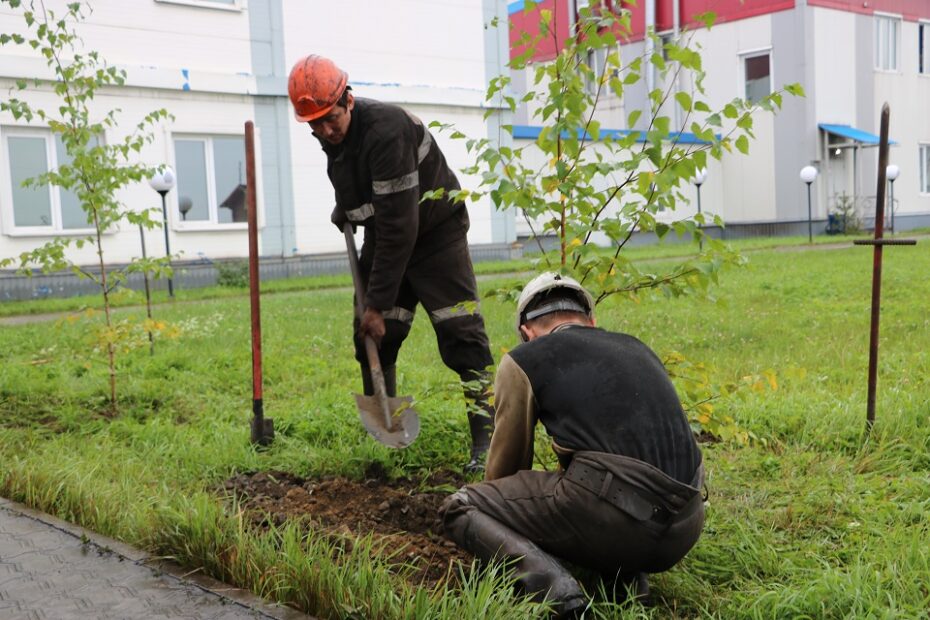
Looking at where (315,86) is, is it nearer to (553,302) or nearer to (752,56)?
(553,302)

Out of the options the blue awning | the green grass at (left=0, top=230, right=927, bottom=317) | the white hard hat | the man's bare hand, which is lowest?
the green grass at (left=0, top=230, right=927, bottom=317)

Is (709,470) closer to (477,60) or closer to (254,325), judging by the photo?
(254,325)

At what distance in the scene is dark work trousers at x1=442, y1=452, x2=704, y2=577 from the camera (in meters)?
3.05

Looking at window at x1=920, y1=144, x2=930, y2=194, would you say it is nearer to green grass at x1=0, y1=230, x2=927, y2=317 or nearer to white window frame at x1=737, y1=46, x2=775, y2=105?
white window frame at x1=737, y1=46, x2=775, y2=105

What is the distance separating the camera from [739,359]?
7.39 m

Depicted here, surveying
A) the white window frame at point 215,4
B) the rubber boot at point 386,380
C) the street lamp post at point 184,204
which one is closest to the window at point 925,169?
the white window frame at point 215,4

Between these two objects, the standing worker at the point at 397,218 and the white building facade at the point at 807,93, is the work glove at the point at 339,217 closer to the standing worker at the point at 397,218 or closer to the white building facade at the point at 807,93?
the standing worker at the point at 397,218

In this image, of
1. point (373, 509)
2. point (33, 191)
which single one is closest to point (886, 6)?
point (33, 191)

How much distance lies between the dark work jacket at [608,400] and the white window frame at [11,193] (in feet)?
43.8

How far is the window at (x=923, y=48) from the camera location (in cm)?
3069

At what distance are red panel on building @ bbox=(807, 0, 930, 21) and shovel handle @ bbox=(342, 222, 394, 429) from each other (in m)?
25.4

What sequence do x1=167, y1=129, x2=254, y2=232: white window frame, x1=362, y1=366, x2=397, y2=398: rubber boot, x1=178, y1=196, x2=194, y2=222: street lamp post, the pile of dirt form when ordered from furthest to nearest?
x1=167, y1=129, x2=254, y2=232: white window frame, x1=178, y1=196, x2=194, y2=222: street lamp post, x1=362, y1=366, x2=397, y2=398: rubber boot, the pile of dirt

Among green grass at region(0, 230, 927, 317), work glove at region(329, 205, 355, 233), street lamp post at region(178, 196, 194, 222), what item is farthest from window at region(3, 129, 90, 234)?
work glove at region(329, 205, 355, 233)

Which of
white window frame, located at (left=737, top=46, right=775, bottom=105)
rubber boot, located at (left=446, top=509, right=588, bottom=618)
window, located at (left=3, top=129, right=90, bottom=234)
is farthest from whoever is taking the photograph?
white window frame, located at (left=737, top=46, right=775, bottom=105)
